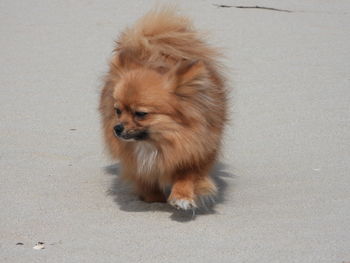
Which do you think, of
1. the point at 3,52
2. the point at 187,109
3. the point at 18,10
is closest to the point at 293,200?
the point at 187,109

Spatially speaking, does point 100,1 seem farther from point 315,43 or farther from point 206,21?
point 315,43

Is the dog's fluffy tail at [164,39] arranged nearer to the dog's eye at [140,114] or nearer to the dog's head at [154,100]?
the dog's head at [154,100]

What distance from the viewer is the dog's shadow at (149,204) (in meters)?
4.85

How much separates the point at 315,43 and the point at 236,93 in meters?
2.81

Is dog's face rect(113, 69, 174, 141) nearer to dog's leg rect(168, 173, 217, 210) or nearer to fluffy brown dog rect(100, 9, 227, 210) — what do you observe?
fluffy brown dog rect(100, 9, 227, 210)

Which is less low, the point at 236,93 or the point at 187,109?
the point at 187,109

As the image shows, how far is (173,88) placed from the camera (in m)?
4.70

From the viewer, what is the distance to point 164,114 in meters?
4.66

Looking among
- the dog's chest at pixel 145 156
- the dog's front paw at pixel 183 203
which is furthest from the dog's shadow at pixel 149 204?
the dog's chest at pixel 145 156

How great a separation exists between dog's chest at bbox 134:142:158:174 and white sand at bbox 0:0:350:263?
30 centimetres

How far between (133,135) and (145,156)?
0.25 meters

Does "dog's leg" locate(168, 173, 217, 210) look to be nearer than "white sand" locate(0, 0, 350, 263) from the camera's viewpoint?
No

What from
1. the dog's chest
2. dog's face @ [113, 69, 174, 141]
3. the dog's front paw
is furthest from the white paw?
dog's face @ [113, 69, 174, 141]

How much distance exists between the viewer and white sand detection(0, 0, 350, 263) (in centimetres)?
425
